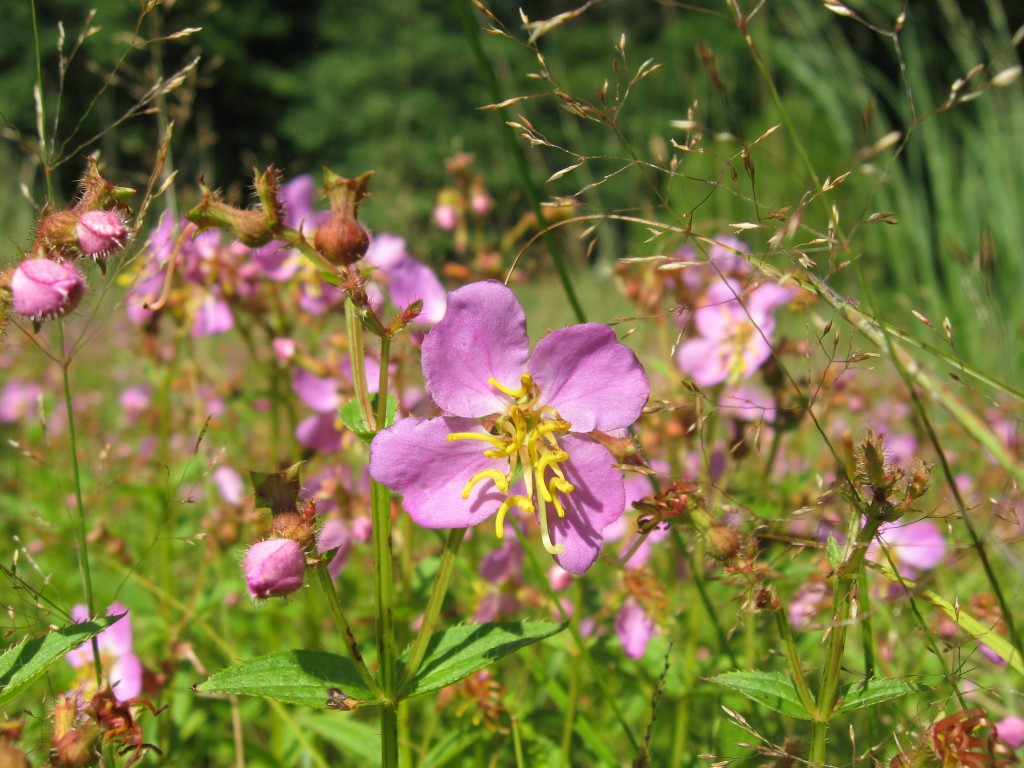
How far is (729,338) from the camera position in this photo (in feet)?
7.07

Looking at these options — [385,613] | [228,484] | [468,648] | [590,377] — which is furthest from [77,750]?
[228,484]

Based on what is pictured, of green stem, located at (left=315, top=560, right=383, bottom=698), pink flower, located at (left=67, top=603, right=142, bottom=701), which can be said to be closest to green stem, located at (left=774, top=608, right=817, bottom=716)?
green stem, located at (left=315, top=560, right=383, bottom=698)

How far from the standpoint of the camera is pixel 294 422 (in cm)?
221

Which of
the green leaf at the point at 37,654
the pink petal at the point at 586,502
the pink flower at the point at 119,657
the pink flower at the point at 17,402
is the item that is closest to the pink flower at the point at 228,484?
the pink flower at the point at 119,657

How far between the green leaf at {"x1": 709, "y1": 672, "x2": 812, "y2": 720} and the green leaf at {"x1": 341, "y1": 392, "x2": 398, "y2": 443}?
1.66 ft

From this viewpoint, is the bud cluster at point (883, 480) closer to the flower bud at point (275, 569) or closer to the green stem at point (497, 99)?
the green stem at point (497, 99)

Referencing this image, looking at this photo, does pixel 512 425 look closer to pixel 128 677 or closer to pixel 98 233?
pixel 98 233

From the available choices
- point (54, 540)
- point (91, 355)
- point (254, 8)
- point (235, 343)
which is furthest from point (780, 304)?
point (254, 8)

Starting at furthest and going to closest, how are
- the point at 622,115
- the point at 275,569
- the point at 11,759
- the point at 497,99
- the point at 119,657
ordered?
1. the point at 622,115
2. the point at 119,657
3. the point at 497,99
4. the point at 275,569
5. the point at 11,759

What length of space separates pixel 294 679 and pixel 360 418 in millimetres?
336

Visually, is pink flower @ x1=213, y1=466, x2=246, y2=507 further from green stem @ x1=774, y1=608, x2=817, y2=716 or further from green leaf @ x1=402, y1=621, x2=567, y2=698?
green stem @ x1=774, y1=608, x2=817, y2=716

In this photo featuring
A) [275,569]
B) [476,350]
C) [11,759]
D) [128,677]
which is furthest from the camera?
[128,677]

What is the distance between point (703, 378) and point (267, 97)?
2638 centimetres

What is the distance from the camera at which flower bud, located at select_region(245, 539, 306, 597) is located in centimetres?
96
